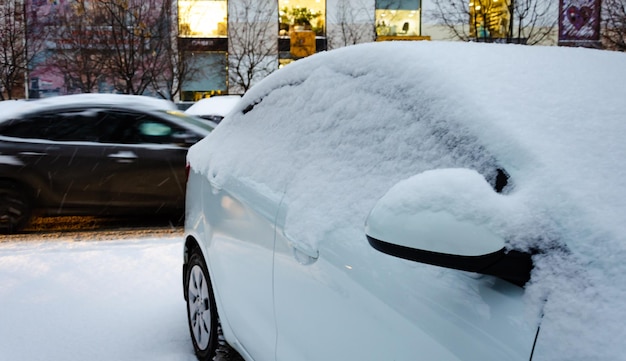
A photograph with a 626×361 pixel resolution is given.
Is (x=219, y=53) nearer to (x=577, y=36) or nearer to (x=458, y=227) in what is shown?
(x=577, y=36)

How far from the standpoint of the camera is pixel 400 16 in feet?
99.2

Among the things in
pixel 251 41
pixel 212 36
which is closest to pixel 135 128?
pixel 251 41

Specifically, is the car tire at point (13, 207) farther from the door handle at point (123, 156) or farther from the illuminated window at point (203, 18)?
the illuminated window at point (203, 18)

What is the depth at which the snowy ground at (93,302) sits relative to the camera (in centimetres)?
333

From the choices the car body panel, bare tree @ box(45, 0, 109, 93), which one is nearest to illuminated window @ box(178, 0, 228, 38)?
bare tree @ box(45, 0, 109, 93)

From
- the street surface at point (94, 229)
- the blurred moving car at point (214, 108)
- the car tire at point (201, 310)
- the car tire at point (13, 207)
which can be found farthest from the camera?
the blurred moving car at point (214, 108)

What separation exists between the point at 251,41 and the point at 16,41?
1028 cm

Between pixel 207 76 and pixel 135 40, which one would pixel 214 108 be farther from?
pixel 207 76

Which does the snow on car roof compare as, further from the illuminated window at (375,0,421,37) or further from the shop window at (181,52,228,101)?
the illuminated window at (375,0,421,37)

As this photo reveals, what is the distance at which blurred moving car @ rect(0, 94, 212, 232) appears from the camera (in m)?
6.47

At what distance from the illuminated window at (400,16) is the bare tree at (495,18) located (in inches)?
37.8

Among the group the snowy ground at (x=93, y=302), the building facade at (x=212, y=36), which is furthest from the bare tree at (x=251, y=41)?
the snowy ground at (x=93, y=302)

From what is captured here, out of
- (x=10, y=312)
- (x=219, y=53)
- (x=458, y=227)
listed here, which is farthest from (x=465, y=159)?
(x=219, y=53)

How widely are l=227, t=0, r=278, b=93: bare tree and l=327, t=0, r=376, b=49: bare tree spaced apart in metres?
2.85
